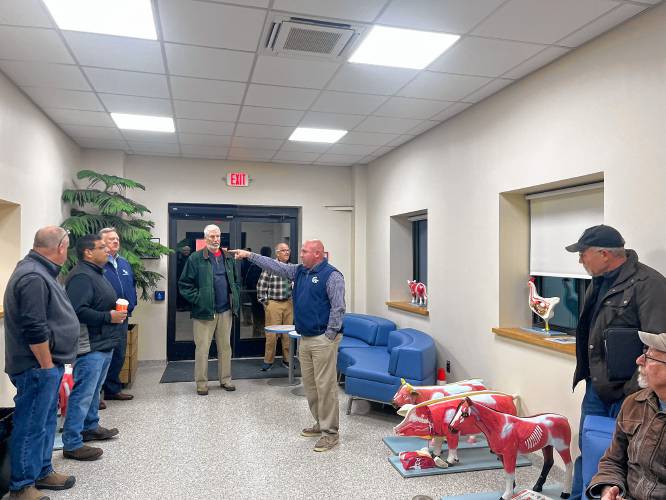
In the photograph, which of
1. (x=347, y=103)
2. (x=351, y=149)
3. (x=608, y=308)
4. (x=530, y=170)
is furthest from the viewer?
(x=351, y=149)

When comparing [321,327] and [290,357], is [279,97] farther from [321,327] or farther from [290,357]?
[290,357]

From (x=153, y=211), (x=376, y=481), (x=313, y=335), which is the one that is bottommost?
(x=376, y=481)

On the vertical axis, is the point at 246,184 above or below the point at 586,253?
above

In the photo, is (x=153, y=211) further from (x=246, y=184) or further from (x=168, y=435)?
(x=168, y=435)

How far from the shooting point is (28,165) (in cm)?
397

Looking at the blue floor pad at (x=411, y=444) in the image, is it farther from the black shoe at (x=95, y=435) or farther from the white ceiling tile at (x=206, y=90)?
the white ceiling tile at (x=206, y=90)

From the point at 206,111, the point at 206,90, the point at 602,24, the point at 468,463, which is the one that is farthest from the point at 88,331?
the point at 602,24

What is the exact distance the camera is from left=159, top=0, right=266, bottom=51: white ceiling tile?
2.52m

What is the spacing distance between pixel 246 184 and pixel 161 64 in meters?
3.28

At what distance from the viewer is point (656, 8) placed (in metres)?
2.46

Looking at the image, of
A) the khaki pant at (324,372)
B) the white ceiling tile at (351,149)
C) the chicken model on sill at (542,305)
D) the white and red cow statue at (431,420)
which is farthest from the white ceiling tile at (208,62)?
the chicken model on sill at (542,305)

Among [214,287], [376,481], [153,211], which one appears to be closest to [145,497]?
[376,481]

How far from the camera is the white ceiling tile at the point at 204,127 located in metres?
4.66

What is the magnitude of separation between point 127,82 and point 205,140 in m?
1.77
